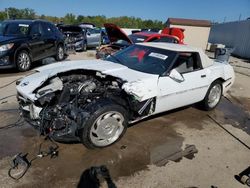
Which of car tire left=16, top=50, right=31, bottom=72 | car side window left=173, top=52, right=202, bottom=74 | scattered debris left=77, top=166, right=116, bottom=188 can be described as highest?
car side window left=173, top=52, right=202, bottom=74

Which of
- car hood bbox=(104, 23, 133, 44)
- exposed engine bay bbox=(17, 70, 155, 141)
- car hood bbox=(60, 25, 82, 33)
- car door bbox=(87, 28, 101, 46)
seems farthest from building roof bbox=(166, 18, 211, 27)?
exposed engine bay bbox=(17, 70, 155, 141)

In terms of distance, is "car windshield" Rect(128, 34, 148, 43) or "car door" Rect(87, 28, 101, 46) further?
"car door" Rect(87, 28, 101, 46)

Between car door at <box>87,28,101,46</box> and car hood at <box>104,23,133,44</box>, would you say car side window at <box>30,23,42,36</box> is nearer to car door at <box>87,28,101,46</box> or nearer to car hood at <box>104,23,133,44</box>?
car hood at <box>104,23,133,44</box>

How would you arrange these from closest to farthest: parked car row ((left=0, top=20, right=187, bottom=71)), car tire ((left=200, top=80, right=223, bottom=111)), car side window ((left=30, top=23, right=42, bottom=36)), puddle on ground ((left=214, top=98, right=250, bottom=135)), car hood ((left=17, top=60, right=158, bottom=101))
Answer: car hood ((left=17, top=60, right=158, bottom=101)) → puddle on ground ((left=214, top=98, right=250, bottom=135)) → car tire ((left=200, top=80, right=223, bottom=111)) → parked car row ((left=0, top=20, right=187, bottom=71)) → car side window ((left=30, top=23, right=42, bottom=36))

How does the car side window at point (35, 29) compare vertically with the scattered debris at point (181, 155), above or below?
above

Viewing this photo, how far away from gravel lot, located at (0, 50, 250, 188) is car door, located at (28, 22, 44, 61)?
4.39 metres

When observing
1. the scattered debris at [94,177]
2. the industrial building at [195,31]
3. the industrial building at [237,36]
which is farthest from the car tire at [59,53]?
the industrial building at [195,31]

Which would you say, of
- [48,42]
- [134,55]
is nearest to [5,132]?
[134,55]

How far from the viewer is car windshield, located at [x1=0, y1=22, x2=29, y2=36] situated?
369 inches

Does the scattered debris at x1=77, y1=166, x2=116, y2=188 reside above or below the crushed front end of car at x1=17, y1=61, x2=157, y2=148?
below

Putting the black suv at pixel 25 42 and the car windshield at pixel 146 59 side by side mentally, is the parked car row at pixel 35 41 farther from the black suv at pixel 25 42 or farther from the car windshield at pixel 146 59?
the car windshield at pixel 146 59

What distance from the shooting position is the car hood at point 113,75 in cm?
393

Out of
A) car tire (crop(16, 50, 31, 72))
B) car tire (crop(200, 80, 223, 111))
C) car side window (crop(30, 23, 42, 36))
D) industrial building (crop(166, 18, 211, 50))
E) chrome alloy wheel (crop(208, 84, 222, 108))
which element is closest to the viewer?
car tire (crop(200, 80, 223, 111))

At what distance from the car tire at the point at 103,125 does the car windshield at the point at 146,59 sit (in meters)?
1.07
